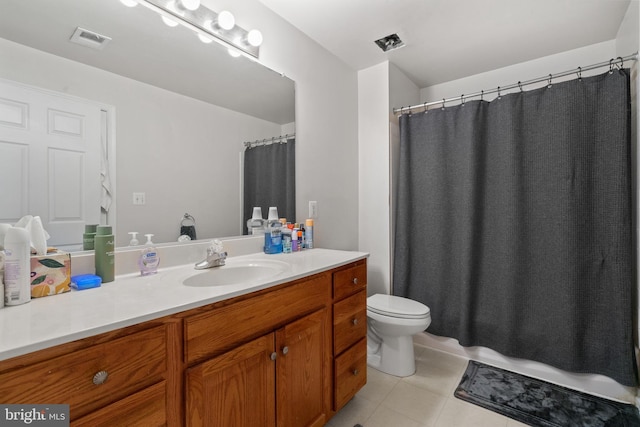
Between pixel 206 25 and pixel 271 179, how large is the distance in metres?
0.81

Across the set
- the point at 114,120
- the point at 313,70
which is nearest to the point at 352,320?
the point at 114,120

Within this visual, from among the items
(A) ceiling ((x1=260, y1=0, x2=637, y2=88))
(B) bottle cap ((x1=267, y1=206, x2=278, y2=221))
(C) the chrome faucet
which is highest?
(A) ceiling ((x1=260, y1=0, x2=637, y2=88))

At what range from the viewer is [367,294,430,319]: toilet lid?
1.77 meters

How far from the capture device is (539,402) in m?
1.59

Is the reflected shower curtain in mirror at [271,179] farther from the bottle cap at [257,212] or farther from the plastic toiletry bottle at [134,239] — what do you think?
the plastic toiletry bottle at [134,239]

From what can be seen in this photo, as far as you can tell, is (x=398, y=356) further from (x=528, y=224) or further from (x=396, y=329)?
(x=528, y=224)

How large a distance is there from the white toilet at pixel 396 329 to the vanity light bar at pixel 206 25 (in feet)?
5.57

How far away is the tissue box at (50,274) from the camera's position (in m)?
0.86

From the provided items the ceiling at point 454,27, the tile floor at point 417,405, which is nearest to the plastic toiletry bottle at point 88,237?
the tile floor at point 417,405

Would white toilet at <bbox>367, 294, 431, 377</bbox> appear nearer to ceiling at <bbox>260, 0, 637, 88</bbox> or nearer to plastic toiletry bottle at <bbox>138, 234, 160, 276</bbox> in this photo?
plastic toiletry bottle at <bbox>138, 234, 160, 276</bbox>

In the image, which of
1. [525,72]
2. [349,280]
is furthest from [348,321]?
[525,72]

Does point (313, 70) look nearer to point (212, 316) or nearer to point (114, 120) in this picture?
point (114, 120)

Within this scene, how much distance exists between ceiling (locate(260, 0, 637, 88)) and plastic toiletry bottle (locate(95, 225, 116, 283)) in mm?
1472

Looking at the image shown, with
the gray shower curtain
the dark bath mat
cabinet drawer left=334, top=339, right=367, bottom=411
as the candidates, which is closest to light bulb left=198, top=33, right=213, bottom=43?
the gray shower curtain
